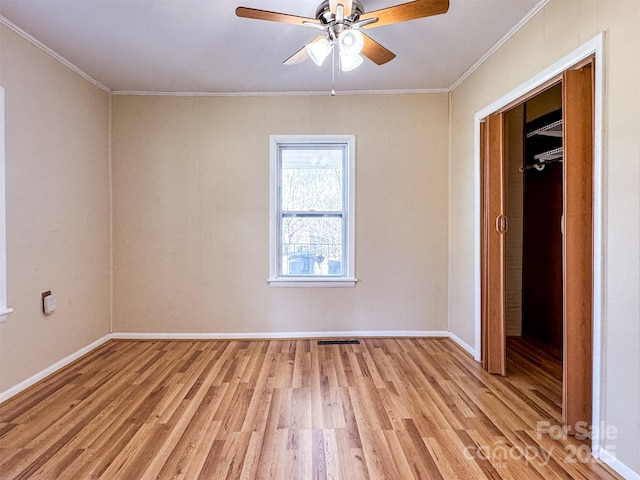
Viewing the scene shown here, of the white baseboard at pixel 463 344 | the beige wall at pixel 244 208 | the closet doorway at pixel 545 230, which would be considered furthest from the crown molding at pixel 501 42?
the white baseboard at pixel 463 344

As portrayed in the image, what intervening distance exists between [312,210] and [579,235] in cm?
233

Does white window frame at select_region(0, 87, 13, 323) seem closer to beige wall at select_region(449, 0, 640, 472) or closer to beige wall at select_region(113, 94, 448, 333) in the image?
beige wall at select_region(113, 94, 448, 333)

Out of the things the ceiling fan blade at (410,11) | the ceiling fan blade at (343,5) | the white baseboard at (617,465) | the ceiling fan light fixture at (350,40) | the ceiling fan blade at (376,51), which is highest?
the ceiling fan blade at (343,5)

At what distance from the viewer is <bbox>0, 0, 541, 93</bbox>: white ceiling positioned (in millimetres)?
2082

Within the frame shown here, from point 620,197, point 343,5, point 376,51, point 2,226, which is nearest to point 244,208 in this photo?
point 2,226

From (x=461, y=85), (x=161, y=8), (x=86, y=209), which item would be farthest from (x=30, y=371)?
(x=461, y=85)

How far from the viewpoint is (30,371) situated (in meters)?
2.39

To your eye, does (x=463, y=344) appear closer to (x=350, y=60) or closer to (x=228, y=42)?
(x=350, y=60)

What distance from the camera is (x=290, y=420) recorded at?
76.7 inches

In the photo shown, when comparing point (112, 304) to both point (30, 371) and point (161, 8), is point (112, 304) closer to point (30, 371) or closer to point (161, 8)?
point (30, 371)

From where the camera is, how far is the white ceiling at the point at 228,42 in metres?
2.08

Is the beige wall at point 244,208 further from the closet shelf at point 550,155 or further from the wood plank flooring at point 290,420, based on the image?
the closet shelf at point 550,155

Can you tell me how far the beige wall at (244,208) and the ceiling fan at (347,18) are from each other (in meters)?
1.46

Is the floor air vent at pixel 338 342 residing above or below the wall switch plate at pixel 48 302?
below
